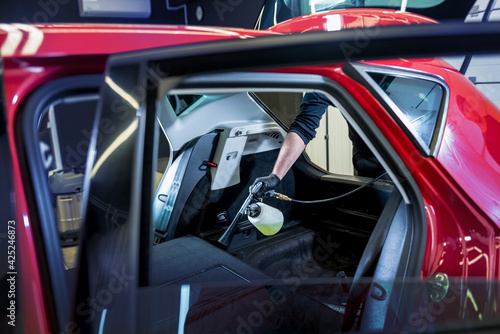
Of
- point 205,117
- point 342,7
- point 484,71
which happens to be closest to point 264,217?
point 205,117

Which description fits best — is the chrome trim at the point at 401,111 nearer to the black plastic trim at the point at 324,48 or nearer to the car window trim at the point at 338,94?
the car window trim at the point at 338,94

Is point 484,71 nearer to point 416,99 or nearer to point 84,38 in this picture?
point 416,99

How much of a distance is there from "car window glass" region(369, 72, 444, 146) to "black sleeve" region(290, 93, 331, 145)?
0.70 m

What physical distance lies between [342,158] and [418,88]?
377 cm

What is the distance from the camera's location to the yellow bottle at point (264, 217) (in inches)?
69.6

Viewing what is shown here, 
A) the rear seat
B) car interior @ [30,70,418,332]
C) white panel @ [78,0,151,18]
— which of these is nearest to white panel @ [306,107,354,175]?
car interior @ [30,70,418,332]

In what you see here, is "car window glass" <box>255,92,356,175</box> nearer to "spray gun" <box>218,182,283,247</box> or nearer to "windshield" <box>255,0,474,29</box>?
"windshield" <box>255,0,474,29</box>

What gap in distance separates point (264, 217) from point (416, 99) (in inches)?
37.9

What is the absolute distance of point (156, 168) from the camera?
1.05 metres

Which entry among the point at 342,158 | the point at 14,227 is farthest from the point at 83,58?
the point at 342,158

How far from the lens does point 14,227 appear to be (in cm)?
58

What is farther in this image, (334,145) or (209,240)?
(334,145)

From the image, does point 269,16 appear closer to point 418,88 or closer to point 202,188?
point 202,188

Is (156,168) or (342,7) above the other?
(342,7)
